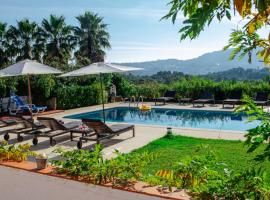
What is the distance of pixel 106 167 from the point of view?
484 cm

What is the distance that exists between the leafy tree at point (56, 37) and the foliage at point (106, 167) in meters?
26.2

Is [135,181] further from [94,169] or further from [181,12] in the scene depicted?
[181,12]

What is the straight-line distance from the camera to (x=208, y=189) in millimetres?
3518

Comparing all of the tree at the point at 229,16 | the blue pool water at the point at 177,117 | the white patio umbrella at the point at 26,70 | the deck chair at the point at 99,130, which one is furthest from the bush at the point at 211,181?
the blue pool water at the point at 177,117

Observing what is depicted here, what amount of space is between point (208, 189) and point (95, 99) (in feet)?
60.6

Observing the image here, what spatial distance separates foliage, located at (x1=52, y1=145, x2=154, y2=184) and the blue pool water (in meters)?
10.2

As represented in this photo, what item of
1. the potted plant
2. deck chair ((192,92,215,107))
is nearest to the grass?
the potted plant

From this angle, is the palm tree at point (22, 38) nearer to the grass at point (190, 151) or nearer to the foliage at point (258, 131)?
the grass at point (190, 151)

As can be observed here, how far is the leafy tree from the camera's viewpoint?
102 feet

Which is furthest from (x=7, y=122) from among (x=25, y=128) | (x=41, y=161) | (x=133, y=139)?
(x=41, y=161)

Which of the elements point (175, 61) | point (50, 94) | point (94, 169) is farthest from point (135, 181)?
point (175, 61)

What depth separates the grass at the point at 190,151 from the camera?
24.2ft

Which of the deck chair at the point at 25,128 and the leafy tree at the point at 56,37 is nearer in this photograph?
the deck chair at the point at 25,128

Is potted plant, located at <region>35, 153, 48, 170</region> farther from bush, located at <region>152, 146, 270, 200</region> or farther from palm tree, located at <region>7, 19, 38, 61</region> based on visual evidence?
palm tree, located at <region>7, 19, 38, 61</region>
